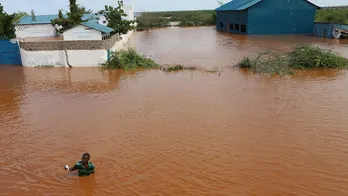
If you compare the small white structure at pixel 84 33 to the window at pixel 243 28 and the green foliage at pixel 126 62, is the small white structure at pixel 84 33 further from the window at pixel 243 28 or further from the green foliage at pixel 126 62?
the window at pixel 243 28

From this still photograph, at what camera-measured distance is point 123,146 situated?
316 inches

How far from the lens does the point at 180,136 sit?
8.54m

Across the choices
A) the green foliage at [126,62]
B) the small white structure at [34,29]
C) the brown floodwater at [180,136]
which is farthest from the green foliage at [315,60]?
the small white structure at [34,29]

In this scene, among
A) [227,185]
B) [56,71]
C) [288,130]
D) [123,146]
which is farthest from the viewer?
[56,71]

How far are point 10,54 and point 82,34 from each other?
198 inches

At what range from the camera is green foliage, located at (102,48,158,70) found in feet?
59.7

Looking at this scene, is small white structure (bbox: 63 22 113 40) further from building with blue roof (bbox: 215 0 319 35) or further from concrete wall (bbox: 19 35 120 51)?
building with blue roof (bbox: 215 0 319 35)

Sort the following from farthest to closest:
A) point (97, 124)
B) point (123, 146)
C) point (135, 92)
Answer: point (135, 92), point (97, 124), point (123, 146)

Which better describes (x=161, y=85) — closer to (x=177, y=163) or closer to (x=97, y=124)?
(x=97, y=124)

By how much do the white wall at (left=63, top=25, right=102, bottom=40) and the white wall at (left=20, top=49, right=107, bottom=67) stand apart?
8.05 ft

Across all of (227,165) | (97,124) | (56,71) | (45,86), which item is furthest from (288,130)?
(56,71)

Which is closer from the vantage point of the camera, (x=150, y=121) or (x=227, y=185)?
(x=227, y=185)

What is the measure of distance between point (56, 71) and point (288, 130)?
Result: 45.5ft

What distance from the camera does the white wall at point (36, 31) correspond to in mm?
35938
